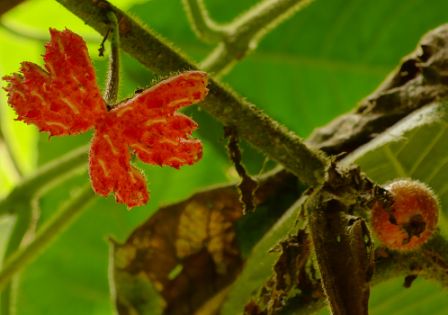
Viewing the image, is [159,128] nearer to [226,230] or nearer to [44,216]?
[226,230]

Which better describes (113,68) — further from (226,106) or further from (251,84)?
(251,84)

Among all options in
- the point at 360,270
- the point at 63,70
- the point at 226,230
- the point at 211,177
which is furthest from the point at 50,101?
the point at 211,177

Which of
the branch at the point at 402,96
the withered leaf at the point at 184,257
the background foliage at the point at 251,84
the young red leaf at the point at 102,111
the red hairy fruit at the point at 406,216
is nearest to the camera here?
the young red leaf at the point at 102,111

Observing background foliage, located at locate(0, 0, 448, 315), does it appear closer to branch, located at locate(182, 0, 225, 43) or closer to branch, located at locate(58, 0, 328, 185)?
branch, located at locate(182, 0, 225, 43)

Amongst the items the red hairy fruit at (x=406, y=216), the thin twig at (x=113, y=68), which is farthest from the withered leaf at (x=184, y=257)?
the thin twig at (x=113, y=68)

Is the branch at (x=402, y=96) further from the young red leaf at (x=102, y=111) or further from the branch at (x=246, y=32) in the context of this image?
the young red leaf at (x=102, y=111)

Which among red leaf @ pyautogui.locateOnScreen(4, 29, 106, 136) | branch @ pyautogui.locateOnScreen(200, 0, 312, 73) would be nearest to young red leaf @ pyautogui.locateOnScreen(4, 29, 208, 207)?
red leaf @ pyautogui.locateOnScreen(4, 29, 106, 136)

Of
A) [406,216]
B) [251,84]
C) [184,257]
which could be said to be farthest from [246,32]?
[251,84]
